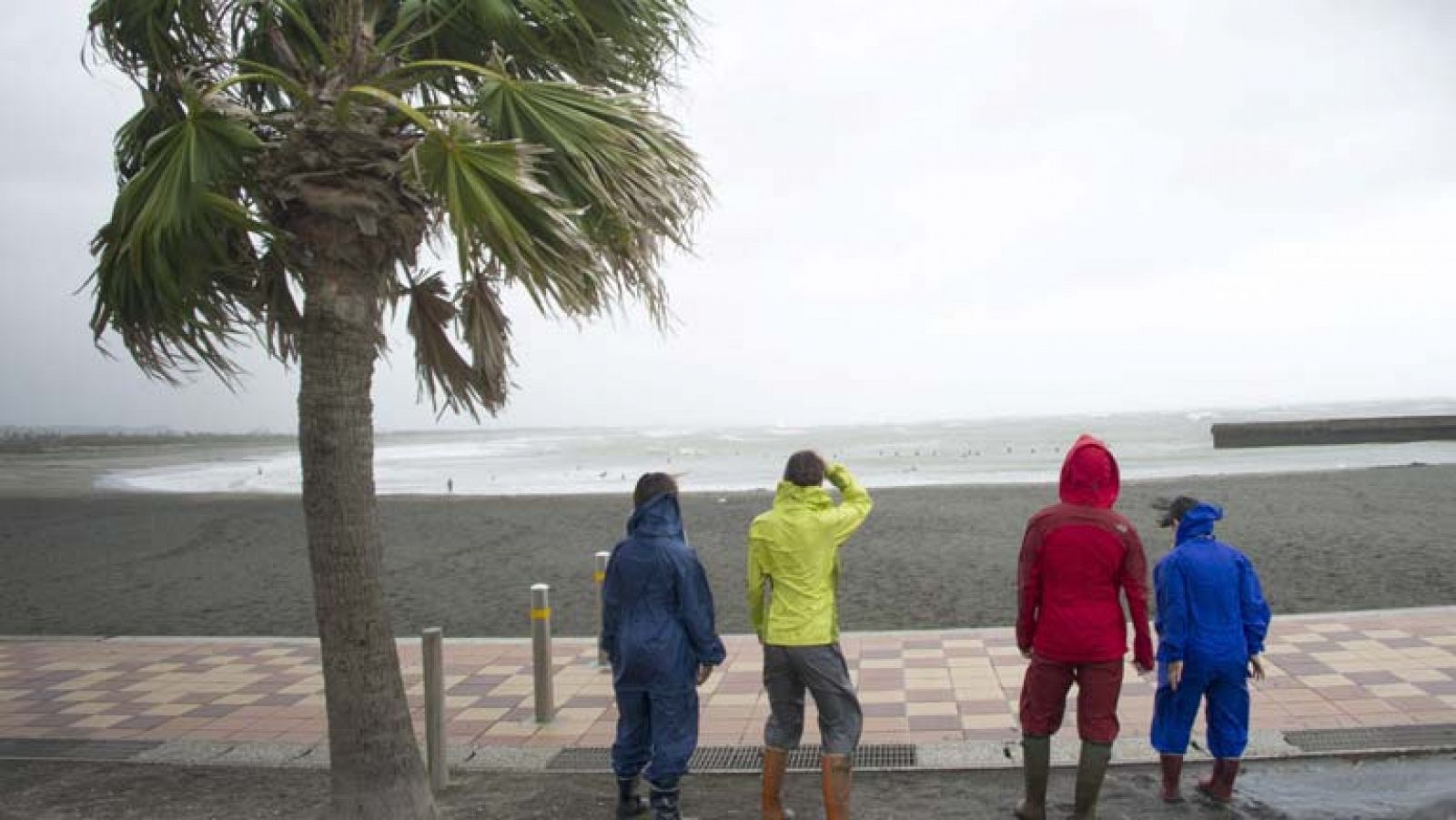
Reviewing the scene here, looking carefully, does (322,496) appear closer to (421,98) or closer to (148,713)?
(421,98)

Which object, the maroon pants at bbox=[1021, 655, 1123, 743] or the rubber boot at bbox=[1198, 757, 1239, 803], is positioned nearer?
the maroon pants at bbox=[1021, 655, 1123, 743]

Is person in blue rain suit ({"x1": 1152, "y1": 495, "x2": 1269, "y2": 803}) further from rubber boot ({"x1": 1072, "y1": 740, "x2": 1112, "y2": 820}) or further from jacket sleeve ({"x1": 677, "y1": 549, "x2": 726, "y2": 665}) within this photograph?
jacket sleeve ({"x1": 677, "y1": 549, "x2": 726, "y2": 665})

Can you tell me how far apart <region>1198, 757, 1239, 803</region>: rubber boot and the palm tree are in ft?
11.0

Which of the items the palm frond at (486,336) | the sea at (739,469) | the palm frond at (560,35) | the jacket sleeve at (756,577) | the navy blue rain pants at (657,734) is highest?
the palm frond at (560,35)

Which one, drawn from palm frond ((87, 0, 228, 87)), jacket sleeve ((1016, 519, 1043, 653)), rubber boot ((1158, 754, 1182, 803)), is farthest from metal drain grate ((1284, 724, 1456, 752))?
palm frond ((87, 0, 228, 87))

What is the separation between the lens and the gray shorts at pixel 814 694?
425cm

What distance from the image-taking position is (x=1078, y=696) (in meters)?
4.17

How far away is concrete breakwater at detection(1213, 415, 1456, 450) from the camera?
3547 centimetres

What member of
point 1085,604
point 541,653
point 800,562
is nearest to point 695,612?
point 800,562

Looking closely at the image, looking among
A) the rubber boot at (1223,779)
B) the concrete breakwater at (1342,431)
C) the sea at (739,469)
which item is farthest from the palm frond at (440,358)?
the concrete breakwater at (1342,431)

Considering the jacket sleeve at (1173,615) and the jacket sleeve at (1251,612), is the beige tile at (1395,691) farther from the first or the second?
the jacket sleeve at (1173,615)

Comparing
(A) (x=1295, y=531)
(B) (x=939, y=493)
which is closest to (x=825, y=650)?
(A) (x=1295, y=531)

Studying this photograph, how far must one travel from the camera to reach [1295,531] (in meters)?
12.9

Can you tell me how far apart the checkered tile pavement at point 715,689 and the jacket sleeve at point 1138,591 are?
1.63 meters
